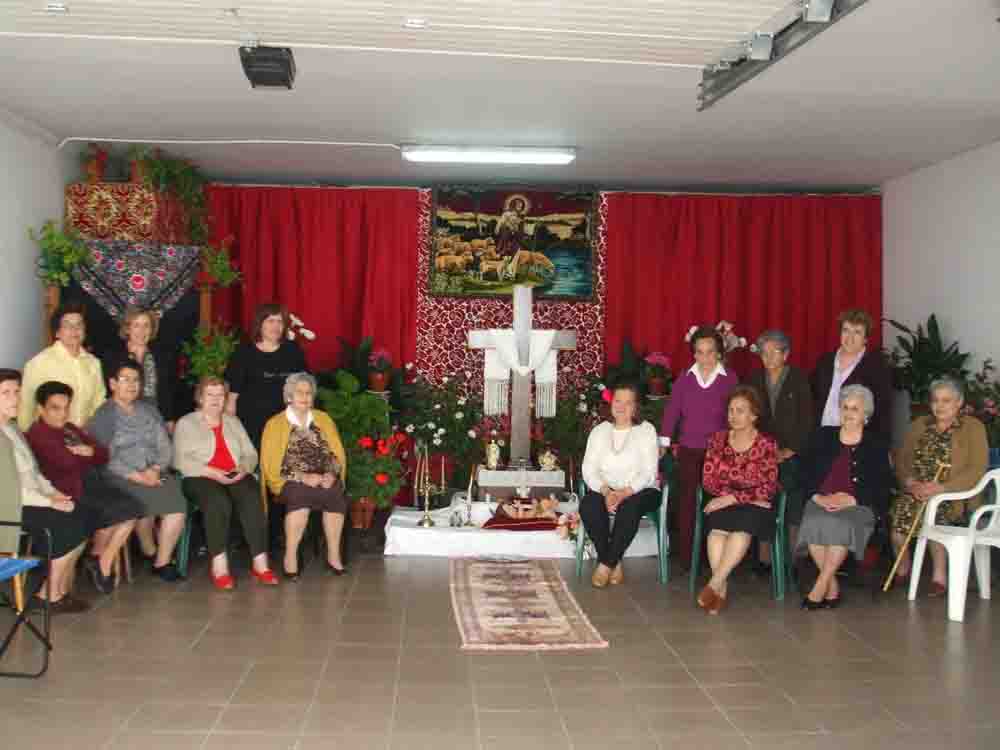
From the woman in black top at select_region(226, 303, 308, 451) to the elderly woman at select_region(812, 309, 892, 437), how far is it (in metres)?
3.32

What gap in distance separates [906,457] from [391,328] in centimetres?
393

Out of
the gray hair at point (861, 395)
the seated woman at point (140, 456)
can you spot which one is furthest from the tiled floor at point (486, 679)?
the gray hair at point (861, 395)

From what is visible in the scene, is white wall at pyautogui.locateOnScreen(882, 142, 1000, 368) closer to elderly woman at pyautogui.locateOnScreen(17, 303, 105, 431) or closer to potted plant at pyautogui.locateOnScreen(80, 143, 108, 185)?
elderly woman at pyautogui.locateOnScreen(17, 303, 105, 431)

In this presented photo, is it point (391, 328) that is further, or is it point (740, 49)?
point (391, 328)

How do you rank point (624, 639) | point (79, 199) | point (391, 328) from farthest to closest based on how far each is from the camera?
point (391, 328), point (79, 199), point (624, 639)

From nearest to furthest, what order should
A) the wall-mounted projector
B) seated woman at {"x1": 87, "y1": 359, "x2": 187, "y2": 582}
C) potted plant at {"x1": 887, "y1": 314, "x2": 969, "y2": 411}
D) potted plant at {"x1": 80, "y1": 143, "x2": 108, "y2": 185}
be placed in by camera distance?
the wall-mounted projector → seated woman at {"x1": 87, "y1": 359, "x2": 187, "y2": 582} → potted plant at {"x1": 887, "y1": 314, "x2": 969, "y2": 411} → potted plant at {"x1": 80, "y1": 143, "x2": 108, "y2": 185}

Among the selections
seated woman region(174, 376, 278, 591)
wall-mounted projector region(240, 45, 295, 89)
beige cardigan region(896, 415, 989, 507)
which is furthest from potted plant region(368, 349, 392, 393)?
beige cardigan region(896, 415, 989, 507)

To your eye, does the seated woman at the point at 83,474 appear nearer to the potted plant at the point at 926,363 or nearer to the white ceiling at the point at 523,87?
the white ceiling at the point at 523,87

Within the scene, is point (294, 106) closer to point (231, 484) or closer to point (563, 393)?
point (231, 484)

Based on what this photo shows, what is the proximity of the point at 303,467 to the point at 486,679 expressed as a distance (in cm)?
240

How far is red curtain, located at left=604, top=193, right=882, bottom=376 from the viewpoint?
27.9 ft

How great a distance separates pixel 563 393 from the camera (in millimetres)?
8430

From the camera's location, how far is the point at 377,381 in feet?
25.7

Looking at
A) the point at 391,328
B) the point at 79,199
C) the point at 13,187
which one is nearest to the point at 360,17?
the point at 13,187
